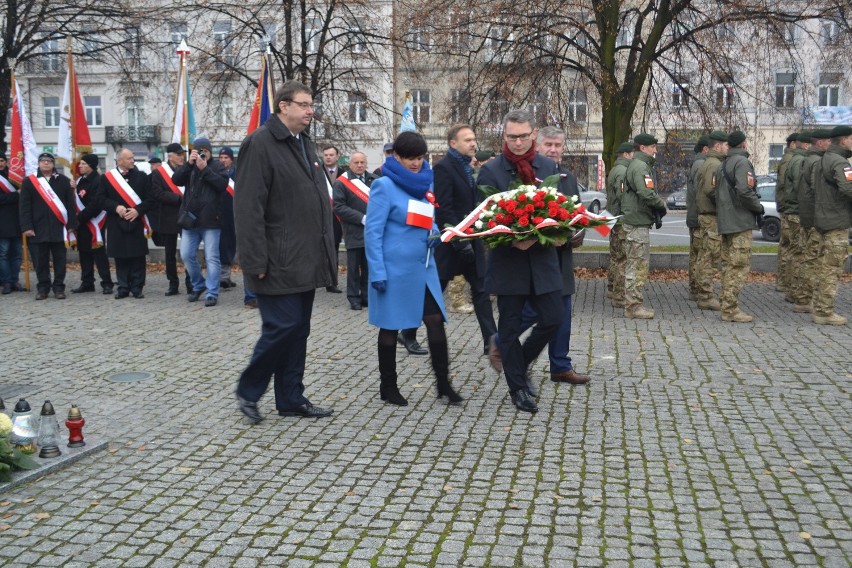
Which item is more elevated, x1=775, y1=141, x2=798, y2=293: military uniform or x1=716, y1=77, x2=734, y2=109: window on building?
x1=716, y1=77, x2=734, y2=109: window on building

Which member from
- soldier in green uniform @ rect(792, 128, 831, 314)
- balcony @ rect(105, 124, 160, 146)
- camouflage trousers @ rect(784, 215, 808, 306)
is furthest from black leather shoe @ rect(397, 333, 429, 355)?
balcony @ rect(105, 124, 160, 146)

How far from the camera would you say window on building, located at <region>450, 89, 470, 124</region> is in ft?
60.1

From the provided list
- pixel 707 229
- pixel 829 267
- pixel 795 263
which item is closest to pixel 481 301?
pixel 829 267

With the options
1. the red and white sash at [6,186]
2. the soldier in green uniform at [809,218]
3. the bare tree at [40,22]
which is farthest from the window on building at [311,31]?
the soldier in green uniform at [809,218]

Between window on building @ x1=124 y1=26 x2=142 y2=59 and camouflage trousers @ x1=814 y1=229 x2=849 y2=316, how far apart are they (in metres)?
17.8

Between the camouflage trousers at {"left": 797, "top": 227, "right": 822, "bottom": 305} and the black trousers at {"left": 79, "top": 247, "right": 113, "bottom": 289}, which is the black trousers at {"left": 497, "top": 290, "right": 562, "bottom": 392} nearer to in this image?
the camouflage trousers at {"left": 797, "top": 227, "right": 822, "bottom": 305}

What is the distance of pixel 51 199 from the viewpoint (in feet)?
46.3

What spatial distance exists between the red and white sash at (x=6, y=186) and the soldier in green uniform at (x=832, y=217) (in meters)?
11.1

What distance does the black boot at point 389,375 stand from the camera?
7289 mm

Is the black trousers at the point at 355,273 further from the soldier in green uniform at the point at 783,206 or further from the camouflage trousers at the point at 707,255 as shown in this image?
the soldier in green uniform at the point at 783,206

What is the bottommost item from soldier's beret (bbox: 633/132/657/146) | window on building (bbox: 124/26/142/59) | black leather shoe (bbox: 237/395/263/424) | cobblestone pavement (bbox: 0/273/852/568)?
cobblestone pavement (bbox: 0/273/852/568)

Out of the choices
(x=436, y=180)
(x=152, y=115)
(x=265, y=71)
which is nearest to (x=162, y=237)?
(x=265, y=71)

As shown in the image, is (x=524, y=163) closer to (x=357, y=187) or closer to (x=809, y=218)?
(x=357, y=187)

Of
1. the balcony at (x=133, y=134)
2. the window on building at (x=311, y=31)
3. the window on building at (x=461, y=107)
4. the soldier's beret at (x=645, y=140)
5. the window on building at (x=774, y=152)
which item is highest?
the window on building at (x=311, y=31)
